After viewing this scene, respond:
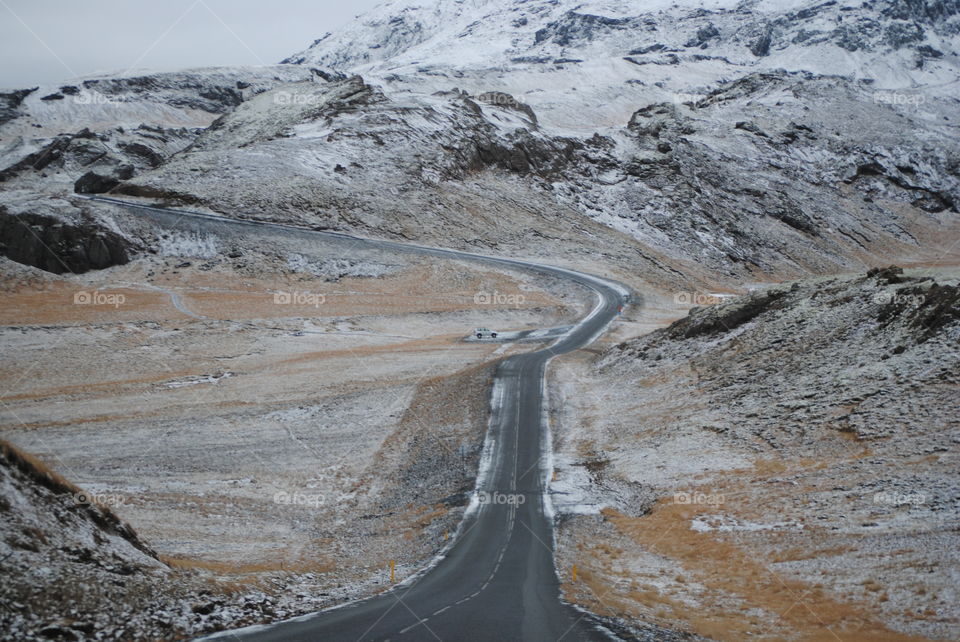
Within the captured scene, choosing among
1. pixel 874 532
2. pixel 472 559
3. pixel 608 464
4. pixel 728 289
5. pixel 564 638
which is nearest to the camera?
pixel 564 638

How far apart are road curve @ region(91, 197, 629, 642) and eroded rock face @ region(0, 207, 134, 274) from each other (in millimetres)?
40062

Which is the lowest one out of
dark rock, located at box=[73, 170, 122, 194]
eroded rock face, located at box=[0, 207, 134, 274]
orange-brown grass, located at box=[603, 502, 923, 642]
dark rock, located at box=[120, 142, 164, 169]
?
orange-brown grass, located at box=[603, 502, 923, 642]

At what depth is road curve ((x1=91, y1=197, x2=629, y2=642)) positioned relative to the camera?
11945 mm

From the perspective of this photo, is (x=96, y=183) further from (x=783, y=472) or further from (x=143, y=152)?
(x=783, y=472)

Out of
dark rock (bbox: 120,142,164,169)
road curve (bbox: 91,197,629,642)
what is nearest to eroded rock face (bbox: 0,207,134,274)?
road curve (bbox: 91,197,629,642)

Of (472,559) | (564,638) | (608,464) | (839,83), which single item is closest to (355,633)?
(564,638)

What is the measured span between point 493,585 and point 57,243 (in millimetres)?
51251

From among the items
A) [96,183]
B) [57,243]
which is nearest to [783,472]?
[57,243]

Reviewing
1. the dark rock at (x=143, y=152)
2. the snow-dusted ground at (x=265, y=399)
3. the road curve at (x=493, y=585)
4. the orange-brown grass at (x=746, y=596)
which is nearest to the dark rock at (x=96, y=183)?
the snow-dusted ground at (x=265, y=399)

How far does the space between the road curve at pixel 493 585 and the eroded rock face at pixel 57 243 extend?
40.1 m

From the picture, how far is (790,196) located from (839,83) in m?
51.7

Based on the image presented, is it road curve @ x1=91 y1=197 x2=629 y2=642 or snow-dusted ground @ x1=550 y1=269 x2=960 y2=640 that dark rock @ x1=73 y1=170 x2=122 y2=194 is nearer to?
road curve @ x1=91 y1=197 x2=629 y2=642

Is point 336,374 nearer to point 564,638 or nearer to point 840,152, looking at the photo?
point 564,638

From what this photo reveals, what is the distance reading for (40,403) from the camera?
29375 millimetres
